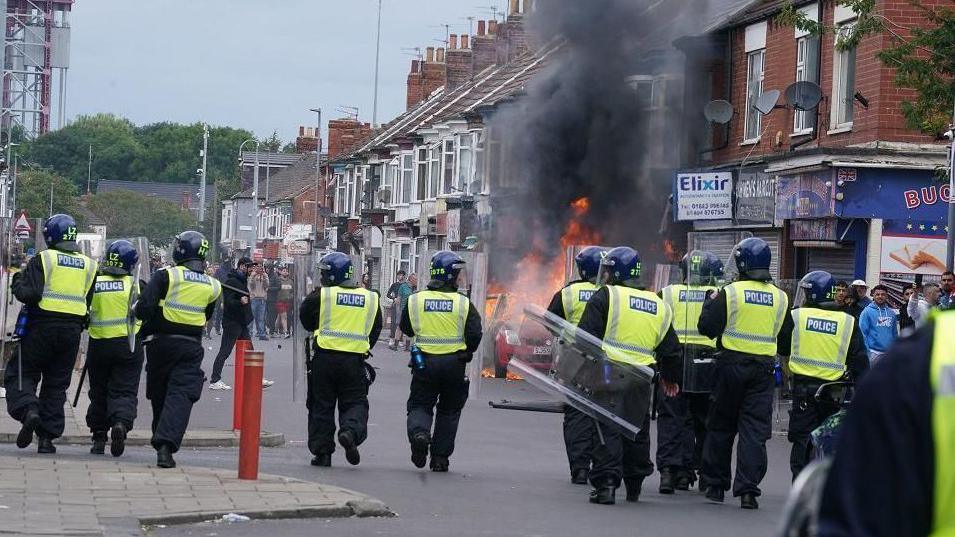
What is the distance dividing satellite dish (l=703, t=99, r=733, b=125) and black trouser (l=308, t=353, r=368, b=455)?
52.2ft

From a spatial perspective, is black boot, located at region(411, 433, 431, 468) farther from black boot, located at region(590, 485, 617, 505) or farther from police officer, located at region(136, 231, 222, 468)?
black boot, located at region(590, 485, 617, 505)

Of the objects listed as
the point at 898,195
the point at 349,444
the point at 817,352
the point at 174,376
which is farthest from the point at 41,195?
the point at 817,352

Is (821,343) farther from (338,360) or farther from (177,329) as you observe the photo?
(177,329)

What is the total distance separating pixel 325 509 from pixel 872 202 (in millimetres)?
15226

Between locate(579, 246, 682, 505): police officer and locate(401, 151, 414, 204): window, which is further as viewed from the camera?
locate(401, 151, 414, 204): window

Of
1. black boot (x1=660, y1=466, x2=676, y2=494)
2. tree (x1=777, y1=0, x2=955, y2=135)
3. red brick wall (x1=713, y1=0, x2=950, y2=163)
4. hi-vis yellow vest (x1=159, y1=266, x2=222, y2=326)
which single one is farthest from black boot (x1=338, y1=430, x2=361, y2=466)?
red brick wall (x1=713, y1=0, x2=950, y2=163)

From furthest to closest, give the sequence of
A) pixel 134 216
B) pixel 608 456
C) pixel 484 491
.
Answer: pixel 134 216 → pixel 484 491 → pixel 608 456

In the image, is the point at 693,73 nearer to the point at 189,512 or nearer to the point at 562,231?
the point at 562,231

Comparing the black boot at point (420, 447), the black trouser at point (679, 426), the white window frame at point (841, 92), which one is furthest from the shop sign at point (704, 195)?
the black boot at point (420, 447)

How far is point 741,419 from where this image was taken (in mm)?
10461

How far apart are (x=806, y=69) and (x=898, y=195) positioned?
10.2 feet

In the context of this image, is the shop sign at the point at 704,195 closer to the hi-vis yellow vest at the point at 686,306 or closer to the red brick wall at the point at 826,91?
the red brick wall at the point at 826,91

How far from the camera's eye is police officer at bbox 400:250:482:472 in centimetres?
1203

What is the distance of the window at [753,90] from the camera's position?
1055 inches
